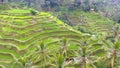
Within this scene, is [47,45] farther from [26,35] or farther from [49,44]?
[26,35]

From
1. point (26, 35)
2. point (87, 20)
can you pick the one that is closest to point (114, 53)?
point (26, 35)

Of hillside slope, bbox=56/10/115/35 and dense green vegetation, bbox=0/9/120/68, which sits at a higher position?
dense green vegetation, bbox=0/9/120/68

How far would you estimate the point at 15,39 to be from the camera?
166 ft

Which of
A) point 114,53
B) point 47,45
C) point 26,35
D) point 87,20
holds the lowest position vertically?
point 87,20

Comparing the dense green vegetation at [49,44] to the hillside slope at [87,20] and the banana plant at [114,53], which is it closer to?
the banana plant at [114,53]

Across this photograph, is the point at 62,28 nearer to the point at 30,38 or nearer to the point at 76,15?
the point at 30,38

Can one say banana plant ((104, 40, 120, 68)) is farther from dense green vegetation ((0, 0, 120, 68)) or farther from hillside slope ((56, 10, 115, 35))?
hillside slope ((56, 10, 115, 35))

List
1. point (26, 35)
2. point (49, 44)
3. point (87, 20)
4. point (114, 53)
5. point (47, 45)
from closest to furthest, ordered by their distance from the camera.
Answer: point (114, 53) → point (47, 45) → point (49, 44) → point (26, 35) → point (87, 20)

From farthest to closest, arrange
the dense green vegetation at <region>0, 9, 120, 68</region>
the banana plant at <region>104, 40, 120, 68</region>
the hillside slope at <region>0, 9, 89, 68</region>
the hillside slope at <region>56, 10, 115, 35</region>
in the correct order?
the hillside slope at <region>56, 10, 115, 35</region>, the hillside slope at <region>0, 9, 89, 68</region>, the dense green vegetation at <region>0, 9, 120, 68</region>, the banana plant at <region>104, 40, 120, 68</region>

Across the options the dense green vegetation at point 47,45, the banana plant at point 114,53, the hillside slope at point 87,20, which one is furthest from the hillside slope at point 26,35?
the hillside slope at point 87,20

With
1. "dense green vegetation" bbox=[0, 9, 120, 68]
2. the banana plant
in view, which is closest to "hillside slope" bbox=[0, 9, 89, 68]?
"dense green vegetation" bbox=[0, 9, 120, 68]

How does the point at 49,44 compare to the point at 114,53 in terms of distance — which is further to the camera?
the point at 49,44

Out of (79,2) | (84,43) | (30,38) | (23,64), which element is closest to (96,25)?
(79,2)

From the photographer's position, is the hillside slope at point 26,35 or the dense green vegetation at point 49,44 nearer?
the dense green vegetation at point 49,44
